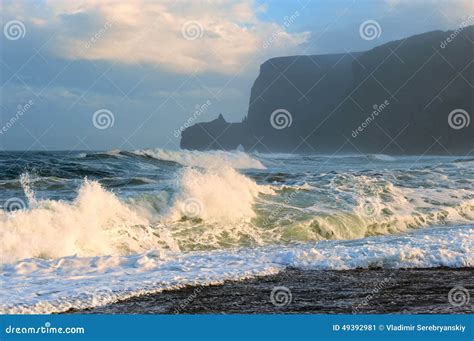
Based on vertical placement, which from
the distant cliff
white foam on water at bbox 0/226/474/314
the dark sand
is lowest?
the dark sand

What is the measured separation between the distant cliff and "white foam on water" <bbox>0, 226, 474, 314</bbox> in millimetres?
69691

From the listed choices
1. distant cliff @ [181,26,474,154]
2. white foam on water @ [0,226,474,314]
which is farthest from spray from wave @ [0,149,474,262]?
distant cliff @ [181,26,474,154]

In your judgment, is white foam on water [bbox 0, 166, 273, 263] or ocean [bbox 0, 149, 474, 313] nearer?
ocean [bbox 0, 149, 474, 313]

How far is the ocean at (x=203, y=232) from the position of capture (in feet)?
28.2

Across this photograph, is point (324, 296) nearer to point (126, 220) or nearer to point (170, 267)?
point (170, 267)

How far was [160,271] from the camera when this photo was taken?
29.7 feet

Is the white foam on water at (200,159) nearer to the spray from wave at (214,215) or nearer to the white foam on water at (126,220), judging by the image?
the spray from wave at (214,215)

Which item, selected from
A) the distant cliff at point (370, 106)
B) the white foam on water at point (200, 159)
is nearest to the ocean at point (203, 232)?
the white foam on water at point (200, 159)

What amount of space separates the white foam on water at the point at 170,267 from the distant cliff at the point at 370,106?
69.7 metres

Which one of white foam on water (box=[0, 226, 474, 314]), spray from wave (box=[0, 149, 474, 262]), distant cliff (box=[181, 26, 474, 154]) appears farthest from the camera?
distant cliff (box=[181, 26, 474, 154])

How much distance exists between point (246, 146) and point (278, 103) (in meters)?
11.8

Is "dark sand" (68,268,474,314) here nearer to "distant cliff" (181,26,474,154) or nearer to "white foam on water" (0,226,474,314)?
"white foam on water" (0,226,474,314)

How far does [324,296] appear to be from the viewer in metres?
7.49

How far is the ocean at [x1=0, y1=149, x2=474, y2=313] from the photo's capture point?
859 cm
